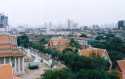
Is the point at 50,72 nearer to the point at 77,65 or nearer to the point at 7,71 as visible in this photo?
the point at 7,71

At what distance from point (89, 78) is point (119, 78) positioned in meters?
1.34

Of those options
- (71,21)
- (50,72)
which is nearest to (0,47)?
(50,72)

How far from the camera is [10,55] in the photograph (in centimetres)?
1209

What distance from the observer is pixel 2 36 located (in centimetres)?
1262

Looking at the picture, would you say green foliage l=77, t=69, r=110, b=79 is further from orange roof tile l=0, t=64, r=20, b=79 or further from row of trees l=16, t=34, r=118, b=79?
orange roof tile l=0, t=64, r=20, b=79

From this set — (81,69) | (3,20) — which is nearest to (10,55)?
(81,69)

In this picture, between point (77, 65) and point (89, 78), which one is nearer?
point (89, 78)

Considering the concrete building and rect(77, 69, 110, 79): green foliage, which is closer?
rect(77, 69, 110, 79): green foliage

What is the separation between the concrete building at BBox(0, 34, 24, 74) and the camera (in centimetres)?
1209

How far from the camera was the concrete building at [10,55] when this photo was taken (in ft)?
39.7

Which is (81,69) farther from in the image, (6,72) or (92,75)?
(6,72)

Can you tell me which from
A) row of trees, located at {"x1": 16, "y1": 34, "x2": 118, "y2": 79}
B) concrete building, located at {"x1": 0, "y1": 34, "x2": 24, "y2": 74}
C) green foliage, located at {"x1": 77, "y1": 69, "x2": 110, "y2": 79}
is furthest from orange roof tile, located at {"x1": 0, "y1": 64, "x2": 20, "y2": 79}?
concrete building, located at {"x1": 0, "y1": 34, "x2": 24, "y2": 74}

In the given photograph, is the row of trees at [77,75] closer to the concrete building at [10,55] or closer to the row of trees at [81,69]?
the row of trees at [81,69]

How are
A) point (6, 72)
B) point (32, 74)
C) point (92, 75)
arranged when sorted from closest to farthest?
point (6, 72), point (92, 75), point (32, 74)
